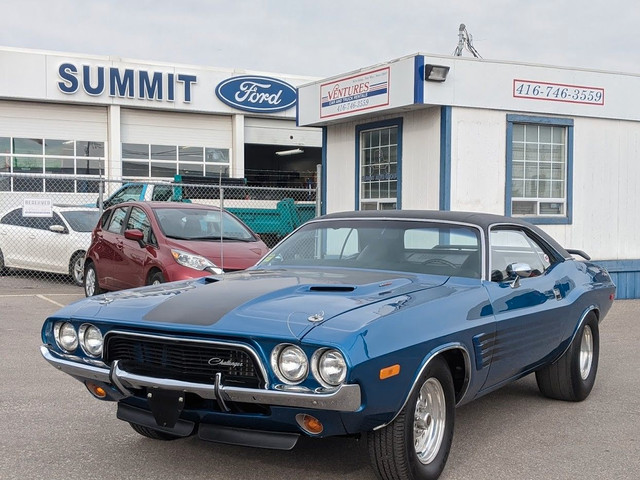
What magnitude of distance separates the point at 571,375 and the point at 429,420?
2.12 m

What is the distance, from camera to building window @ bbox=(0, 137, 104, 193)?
26188 mm

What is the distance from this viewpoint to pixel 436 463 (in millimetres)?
4176

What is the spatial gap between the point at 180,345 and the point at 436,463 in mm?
1498

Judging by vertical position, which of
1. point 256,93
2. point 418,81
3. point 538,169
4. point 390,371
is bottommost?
point 390,371

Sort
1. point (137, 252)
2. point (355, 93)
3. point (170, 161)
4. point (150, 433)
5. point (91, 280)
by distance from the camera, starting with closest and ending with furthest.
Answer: point (150, 433)
point (137, 252)
point (91, 280)
point (355, 93)
point (170, 161)

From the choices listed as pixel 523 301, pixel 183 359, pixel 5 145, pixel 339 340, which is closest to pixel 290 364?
pixel 339 340

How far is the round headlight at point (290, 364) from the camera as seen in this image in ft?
11.8

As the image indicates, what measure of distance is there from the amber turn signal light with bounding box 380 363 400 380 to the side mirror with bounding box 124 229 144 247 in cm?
686

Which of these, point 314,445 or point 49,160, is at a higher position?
point 49,160

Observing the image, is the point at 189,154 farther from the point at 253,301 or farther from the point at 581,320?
the point at 253,301

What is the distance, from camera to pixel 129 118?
1088 inches

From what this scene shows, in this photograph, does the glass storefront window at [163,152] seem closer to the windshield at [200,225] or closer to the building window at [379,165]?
the building window at [379,165]

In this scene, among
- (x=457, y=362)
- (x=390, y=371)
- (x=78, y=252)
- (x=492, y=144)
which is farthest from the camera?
(x=78, y=252)

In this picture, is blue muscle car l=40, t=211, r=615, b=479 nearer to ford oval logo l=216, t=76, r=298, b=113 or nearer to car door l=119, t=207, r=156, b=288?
car door l=119, t=207, r=156, b=288
